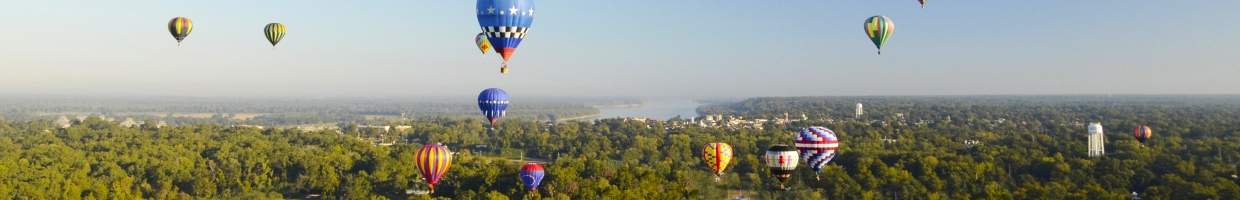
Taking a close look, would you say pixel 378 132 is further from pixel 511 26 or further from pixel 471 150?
pixel 511 26

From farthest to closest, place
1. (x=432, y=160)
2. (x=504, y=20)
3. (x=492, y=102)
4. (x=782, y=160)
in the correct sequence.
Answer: (x=492, y=102) < (x=432, y=160) < (x=782, y=160) < (x=504, y=20)

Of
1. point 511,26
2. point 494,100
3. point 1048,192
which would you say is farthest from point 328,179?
point 1048,192

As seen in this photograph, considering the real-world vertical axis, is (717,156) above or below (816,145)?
below

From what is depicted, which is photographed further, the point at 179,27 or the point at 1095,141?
the point at 1095,141

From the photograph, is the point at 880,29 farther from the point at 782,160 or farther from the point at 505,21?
the point at 505,21

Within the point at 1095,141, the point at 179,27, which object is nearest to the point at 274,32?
the point at 179,27

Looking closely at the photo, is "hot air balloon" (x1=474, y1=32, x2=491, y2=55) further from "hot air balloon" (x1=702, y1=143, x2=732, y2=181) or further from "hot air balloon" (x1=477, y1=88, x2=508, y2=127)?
"hot air balloon" (x1=702, y1=143, x2=732, y2=181)

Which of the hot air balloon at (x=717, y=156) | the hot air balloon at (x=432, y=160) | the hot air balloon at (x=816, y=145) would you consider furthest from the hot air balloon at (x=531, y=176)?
the hot air balloon at (x=816, y=145)
